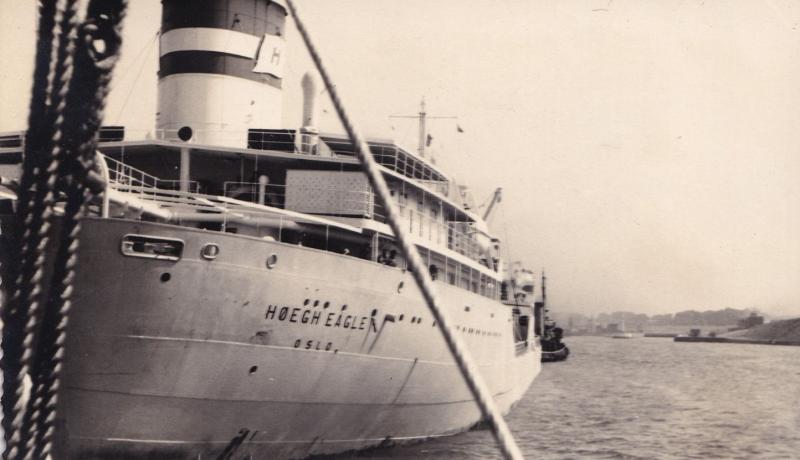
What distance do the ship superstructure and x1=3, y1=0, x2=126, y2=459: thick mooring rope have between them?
7.88 meters

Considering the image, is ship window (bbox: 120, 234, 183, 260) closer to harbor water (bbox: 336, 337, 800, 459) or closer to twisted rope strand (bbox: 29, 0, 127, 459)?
harbor water (bbox: 336, 337, 800, 459)

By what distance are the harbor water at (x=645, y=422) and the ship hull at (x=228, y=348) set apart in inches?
87.7

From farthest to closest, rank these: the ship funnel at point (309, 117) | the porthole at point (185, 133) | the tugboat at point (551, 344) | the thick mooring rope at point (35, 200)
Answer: the tugboat at point (551, 344) → the ship funnel at point (309, 117) → the porthole at point (185, 133) → the thick mooring rope at point (35, 200)

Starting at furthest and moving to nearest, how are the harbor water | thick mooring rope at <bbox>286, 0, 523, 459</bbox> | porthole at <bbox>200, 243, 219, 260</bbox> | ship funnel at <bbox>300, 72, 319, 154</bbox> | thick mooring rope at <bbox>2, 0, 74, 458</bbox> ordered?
the harbor water → ship funnel at <bbox>300, 72, 319, 154</bbox> → porthole at <bbox>200, 243, 219, 260</bbox> → thick mooring rope at <bbox>286, 0, 523, 459</bbox> → thick mooring rope at <bbox>2, 0, 74, 458</bbox>

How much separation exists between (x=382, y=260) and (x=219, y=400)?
456 cm

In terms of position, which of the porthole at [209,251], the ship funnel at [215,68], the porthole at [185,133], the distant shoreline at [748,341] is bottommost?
the distant shoreline at [748,341]

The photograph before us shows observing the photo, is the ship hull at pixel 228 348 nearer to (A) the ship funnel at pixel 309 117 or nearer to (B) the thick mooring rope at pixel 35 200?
(A) the ship funnel at pixel 309 117

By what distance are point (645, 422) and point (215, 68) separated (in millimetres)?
16344

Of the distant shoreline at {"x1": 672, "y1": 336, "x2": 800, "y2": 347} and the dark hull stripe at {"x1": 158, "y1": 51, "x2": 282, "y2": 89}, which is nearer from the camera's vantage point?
the dark hull stripe at {"x1": 158, "y1": 51, "x2": 282, "y2": 89}

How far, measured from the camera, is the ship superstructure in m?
10.8

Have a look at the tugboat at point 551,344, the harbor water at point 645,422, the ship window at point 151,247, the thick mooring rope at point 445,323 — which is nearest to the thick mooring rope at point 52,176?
the thick mooring rope at point 445,323

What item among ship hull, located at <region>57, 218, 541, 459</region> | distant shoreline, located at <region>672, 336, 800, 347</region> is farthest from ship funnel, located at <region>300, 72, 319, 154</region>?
distant shoreline, located at <region>672, 336, 800, 347</region>

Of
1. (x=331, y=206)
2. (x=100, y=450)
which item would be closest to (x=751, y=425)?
(x=331, y=206)

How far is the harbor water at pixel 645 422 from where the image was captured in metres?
18.5
